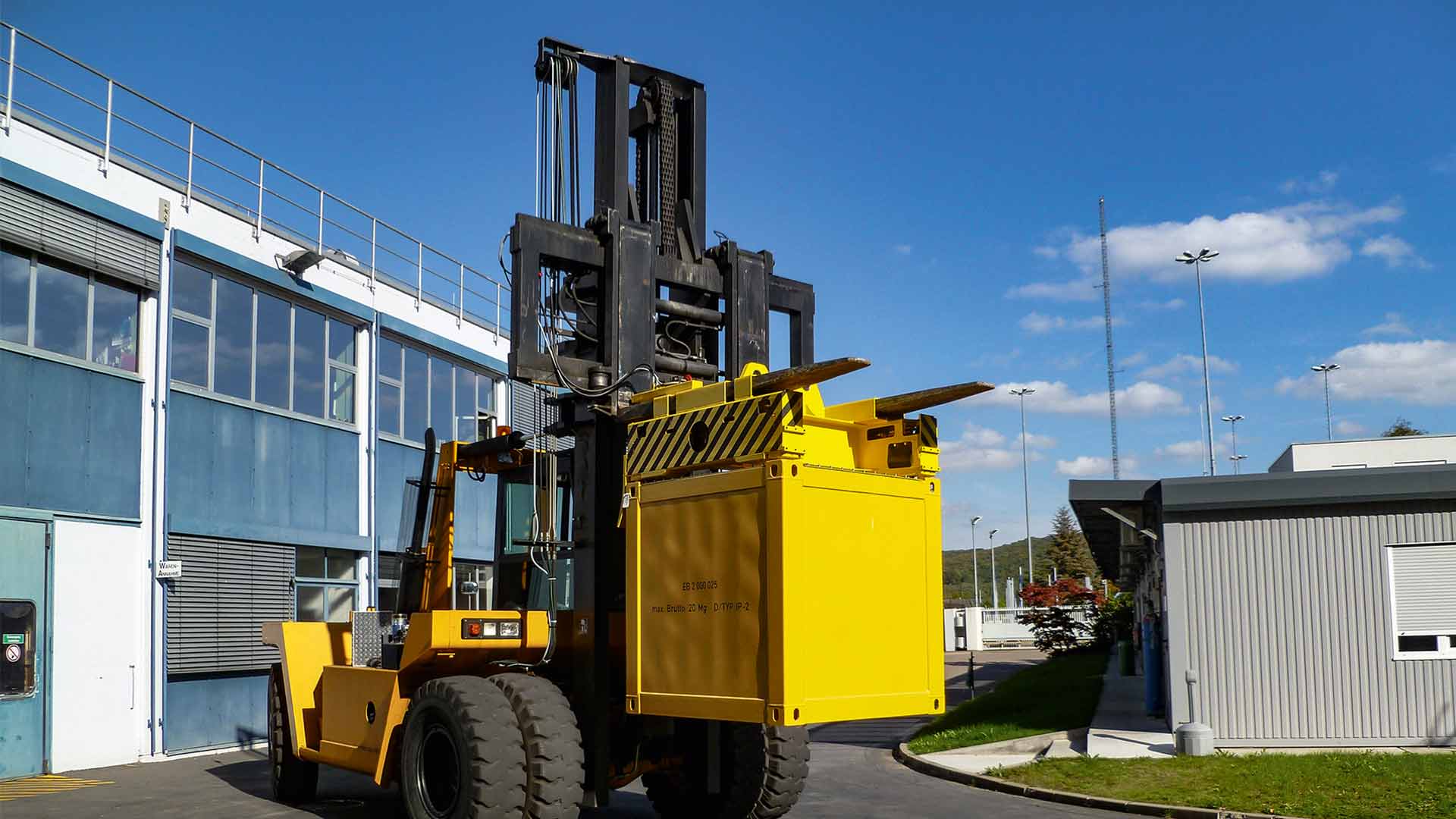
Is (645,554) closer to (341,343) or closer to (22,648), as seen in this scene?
(22,648)

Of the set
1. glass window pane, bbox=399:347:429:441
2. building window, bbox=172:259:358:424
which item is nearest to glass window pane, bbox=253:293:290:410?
building window, bbox=172:259:358:424

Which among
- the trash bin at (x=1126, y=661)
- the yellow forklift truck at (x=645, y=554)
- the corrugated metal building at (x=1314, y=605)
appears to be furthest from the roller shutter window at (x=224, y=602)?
the trash bin at (x=1126, y=661)

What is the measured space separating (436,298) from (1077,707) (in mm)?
13701

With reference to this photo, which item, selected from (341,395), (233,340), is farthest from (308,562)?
(233,340)

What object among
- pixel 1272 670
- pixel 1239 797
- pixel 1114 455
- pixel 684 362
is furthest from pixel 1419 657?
pixel 1114 455

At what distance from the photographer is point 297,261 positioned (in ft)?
62.8

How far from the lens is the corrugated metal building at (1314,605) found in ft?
50.3

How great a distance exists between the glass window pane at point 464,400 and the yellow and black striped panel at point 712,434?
1645 centimetres

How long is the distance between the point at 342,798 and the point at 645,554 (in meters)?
6.00

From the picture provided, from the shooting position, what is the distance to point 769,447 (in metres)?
7.66

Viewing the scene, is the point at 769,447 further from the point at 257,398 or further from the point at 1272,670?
the point at 257,398

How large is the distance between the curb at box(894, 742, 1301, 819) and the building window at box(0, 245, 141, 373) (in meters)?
11.4

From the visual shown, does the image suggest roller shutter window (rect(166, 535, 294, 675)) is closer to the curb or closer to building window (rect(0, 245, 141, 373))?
building window (rect(0, 245, 141, 373))

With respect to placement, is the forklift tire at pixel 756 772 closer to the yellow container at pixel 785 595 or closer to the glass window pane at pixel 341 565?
the yellow container at pixel 785 595
